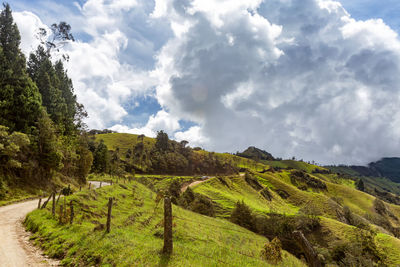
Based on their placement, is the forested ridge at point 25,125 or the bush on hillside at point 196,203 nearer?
the forested ridge at point 25,125

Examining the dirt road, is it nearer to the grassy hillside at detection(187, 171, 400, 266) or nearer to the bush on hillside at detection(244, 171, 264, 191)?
the grassy hillside at detection(187, 171, 400, 266)

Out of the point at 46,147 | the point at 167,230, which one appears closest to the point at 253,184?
the point at 46,147

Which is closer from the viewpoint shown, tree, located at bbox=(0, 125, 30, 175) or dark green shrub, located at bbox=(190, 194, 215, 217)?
tree, located at bbox=(0, 125, 30, 175)

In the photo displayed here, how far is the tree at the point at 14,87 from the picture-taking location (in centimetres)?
3938

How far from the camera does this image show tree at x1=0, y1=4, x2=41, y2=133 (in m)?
39.4

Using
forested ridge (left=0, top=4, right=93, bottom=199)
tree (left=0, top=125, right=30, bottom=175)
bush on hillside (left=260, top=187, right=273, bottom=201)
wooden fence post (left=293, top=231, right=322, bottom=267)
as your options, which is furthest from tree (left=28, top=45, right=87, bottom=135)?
bush on hillside (left=260, top=187, right=273, bottom=201)

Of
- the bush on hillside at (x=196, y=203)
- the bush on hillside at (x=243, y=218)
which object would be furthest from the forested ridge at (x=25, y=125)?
the bush on hillside at (x=243, y=218)

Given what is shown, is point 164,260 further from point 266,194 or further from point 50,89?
point 266,194

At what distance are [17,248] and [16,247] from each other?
0.29m

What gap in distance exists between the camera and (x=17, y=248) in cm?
1466

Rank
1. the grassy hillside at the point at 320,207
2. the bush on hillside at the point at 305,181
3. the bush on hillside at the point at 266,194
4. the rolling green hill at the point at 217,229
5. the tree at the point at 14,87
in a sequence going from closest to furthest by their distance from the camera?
1. the rolling green hill at the point at 217,229
2. the tree at the point at 14,87
3. the grassy hillside at the point at 320,207
4. the bush on hillside at the point at 266,194
5. the bush on hillside at the point at 305,181

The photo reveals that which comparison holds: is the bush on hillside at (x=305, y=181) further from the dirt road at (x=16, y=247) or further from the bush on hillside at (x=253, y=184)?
the dirt road at (x=16, y=247)

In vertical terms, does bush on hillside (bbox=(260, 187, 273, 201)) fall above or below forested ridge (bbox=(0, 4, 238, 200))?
below

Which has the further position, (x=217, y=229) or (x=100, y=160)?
(x=100, y=160)
